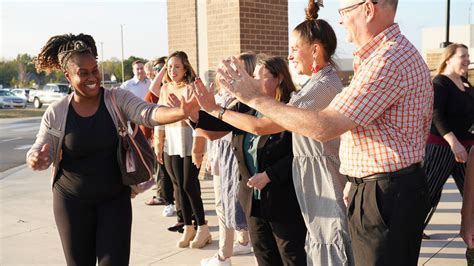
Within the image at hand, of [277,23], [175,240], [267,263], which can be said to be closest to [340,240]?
[267,263]

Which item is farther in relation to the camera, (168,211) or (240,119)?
(168,211)

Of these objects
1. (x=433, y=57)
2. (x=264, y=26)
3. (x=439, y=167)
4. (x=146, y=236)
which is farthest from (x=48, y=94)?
(x=439, y=167)

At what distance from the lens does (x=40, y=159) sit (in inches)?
124

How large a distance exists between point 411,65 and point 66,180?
2274mm

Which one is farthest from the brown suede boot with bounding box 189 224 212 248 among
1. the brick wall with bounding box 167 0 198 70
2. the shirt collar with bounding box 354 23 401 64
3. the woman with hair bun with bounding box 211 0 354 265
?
the brick wall with bounding box 167 0 198 70

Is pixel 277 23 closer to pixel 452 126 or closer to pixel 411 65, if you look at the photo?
pixel 452 126

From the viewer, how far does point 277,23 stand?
7.97m

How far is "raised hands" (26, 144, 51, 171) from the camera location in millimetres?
3158

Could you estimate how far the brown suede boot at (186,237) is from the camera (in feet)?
17.6

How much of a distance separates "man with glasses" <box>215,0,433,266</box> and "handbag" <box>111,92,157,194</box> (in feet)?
3.70

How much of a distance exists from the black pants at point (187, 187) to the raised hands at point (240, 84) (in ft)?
9.61

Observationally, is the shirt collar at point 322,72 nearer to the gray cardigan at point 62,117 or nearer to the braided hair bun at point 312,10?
the braided hair bun at point 312,10

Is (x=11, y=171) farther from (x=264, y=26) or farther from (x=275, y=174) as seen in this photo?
(x=275, y=174)

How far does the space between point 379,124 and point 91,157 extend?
6.22ft
